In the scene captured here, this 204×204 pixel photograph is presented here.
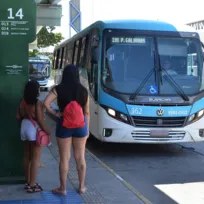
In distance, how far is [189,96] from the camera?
9.15 m

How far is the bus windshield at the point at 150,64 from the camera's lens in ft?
29.9

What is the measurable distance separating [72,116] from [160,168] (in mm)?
3402

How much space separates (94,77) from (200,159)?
2.97 meters

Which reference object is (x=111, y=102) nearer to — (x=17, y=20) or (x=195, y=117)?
(x=195, y=117)

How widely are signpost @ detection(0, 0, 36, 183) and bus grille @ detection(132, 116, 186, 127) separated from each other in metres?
3.41

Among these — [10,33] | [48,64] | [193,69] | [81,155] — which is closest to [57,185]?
[81,155]

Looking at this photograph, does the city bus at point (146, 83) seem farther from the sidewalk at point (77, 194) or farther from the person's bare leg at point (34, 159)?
the person's bare leg at point (34, 159)

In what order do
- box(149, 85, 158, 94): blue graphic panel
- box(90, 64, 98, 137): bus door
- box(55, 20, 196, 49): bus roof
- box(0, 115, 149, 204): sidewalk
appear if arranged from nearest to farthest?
box(0, 115, 149, 204): sidewalk → box(149, 85, 158, 94): blue graphic panel → box(90, 64, 98, 137): bus door → box(55, 20, 196, 49): bus roof

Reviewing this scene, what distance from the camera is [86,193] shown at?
593 cm

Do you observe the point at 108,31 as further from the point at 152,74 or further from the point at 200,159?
the point at 200,159

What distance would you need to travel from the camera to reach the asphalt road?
6447 millimetres

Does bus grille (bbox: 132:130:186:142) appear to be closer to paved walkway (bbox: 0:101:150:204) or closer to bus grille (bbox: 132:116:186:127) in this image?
bus grille (bbox: 132:116:186:127)

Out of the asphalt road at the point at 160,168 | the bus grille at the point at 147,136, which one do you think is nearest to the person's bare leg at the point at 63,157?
the asphalt road at the point at 160,168
